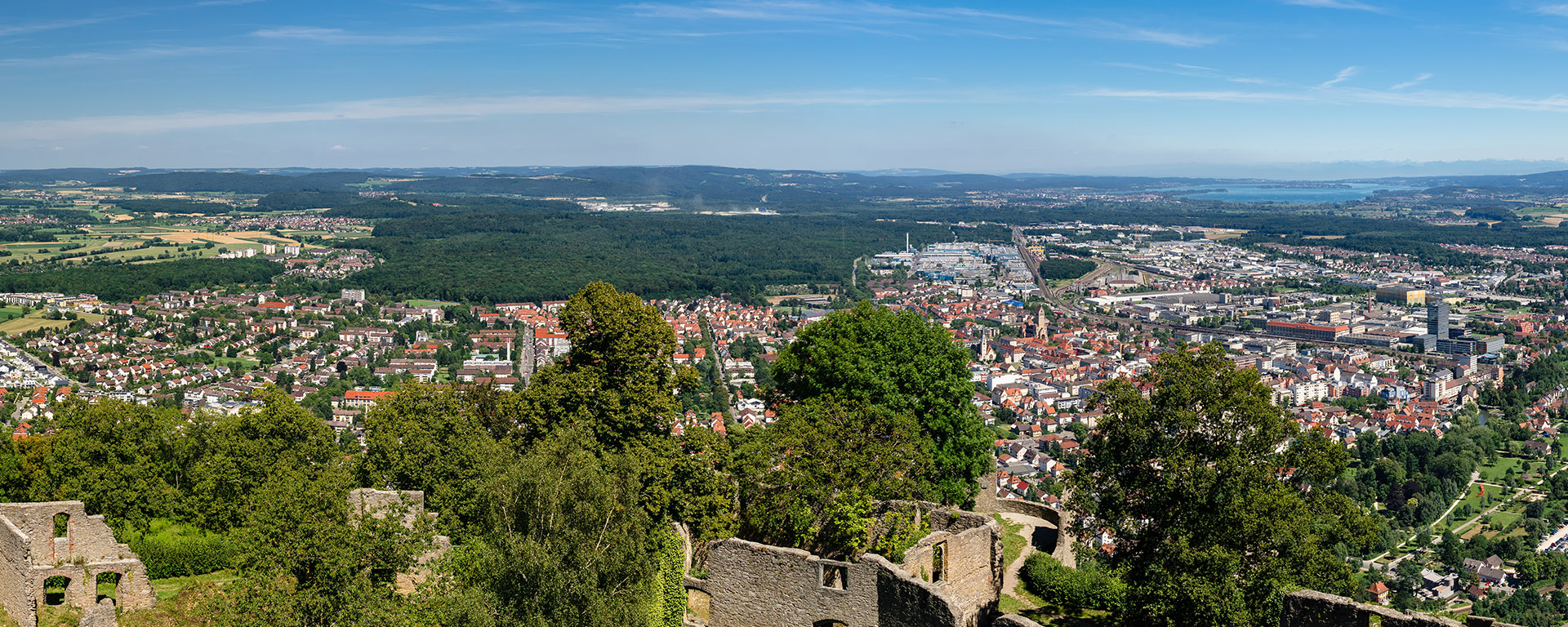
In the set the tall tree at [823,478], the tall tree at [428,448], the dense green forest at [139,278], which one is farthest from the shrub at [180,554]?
the dense green forest at [139,278]

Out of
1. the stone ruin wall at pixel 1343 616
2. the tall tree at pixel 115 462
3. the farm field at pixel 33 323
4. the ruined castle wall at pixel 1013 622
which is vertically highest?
→ the stone ruin wall at pixel 1343 616

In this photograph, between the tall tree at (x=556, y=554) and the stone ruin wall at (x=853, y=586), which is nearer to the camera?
the tall tree at (x=556, y=554)

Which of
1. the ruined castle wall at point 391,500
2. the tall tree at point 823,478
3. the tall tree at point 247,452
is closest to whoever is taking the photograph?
the tall tree at point 823,478

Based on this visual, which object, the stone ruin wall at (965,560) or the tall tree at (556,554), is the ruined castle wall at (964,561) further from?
the tall tree at (556,554)

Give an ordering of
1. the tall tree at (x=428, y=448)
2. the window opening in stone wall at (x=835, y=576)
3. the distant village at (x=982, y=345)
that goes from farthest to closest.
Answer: the distant village at (x=982, y=345), the tall tree at (x=428, y=448), the window opening in stone wall at (x=835, y=576)

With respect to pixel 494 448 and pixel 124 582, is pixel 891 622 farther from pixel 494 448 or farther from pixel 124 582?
pixel 124 582

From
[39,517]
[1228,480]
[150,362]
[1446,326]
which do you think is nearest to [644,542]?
[1228,480]
